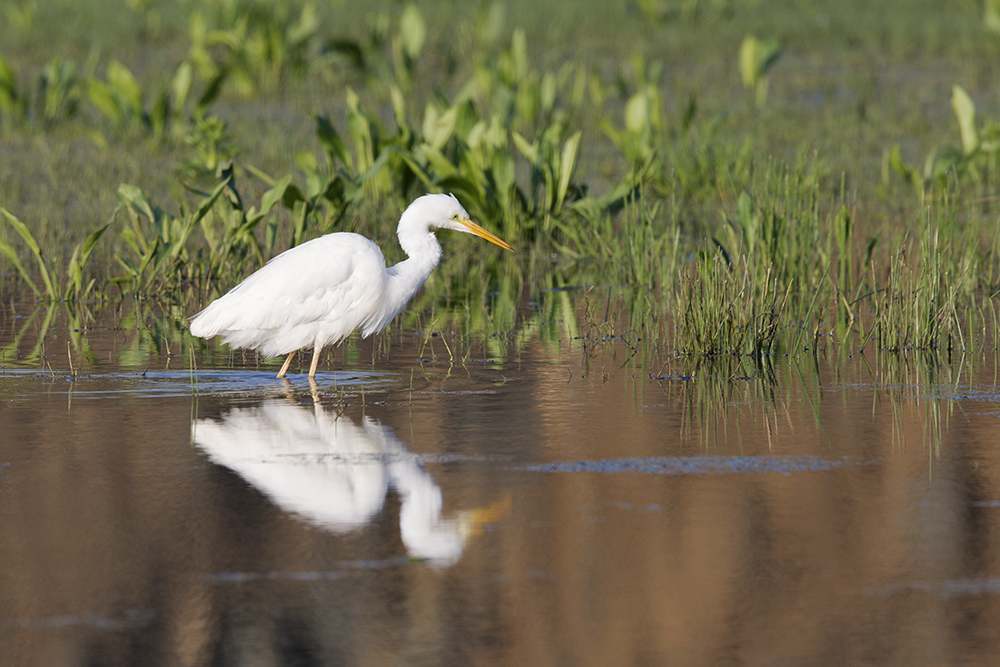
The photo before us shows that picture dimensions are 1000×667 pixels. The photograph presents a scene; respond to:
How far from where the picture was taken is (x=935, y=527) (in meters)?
4.75

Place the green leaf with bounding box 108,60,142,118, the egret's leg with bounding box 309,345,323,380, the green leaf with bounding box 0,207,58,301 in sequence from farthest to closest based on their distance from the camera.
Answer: the green leaf with bounding box 108,60,142,118, the green leaf with bounding box 0,207,58,301, the egret's leg with bounding box 309,345,323,380

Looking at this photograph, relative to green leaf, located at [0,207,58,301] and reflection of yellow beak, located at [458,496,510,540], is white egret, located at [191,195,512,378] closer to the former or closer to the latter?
green leaf, located at [0,207,58,301]

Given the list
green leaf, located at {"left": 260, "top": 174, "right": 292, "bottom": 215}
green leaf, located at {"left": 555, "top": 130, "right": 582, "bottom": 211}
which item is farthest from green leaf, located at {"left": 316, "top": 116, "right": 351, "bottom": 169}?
green leaf, located at {"left": 260, "top": 174, "right": 292, "bottom": 215}

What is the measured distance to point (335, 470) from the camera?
5.42 metres

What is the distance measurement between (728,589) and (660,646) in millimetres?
478

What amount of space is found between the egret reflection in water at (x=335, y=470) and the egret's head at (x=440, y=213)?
1.61m

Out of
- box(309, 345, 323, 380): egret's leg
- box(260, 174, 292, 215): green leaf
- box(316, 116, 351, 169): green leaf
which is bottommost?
box(309, 345, 323, 380): egret's leg

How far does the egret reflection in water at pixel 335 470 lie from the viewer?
4.75 m

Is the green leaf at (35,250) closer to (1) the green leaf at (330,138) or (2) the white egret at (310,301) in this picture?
(2) the white egret at (310,301)

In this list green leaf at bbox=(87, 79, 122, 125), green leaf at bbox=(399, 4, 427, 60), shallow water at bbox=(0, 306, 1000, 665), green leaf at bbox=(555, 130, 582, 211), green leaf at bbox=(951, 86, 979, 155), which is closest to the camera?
shallow water at bbox=(0, 306, 1000, 665)

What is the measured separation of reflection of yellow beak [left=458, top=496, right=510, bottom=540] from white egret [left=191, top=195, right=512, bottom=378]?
2.64m

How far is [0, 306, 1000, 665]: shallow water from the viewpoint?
12.7 ft

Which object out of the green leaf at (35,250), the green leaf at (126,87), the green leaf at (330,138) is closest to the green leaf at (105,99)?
the green leaf at (126,87)

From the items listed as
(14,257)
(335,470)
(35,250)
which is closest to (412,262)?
(335,470)
